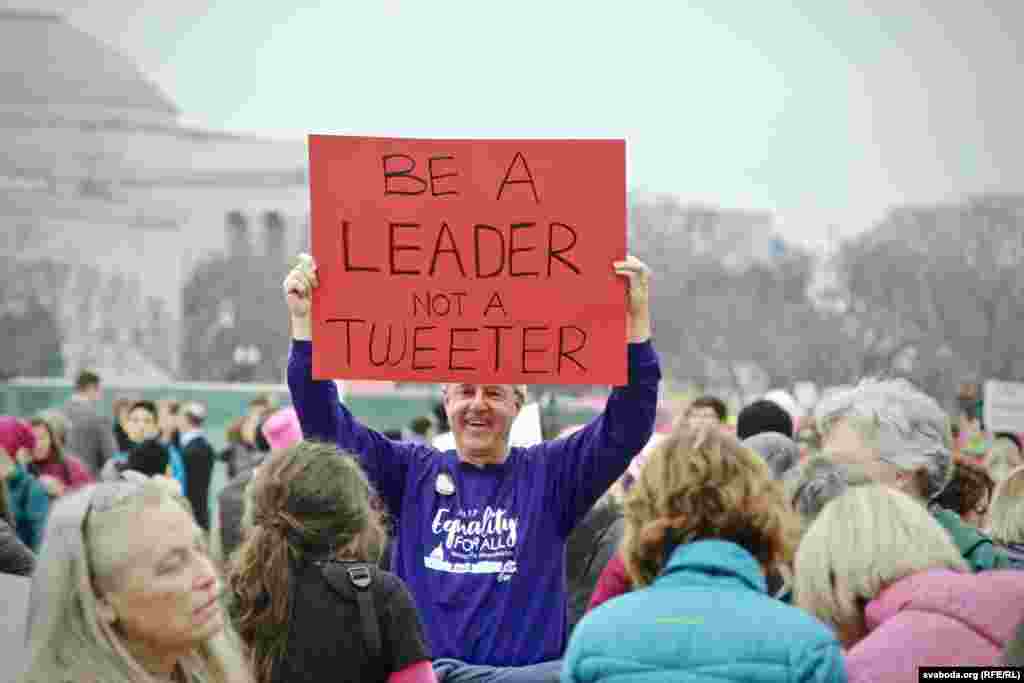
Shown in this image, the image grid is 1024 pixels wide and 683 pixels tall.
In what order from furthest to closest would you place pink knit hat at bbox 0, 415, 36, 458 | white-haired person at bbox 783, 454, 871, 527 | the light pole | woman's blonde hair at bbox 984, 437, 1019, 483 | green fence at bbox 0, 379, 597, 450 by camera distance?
the light pole, green fence at bbox 0, 379, 597, 450, woman's blonde hair at bbox 984, 437, 1019, 483, pink knit hat at bbox 0, 415, 36, 458, white-haired person at bbox 783, 454, 871, 527

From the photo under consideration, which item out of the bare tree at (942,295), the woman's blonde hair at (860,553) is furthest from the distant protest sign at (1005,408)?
the bare tree at (942,295)

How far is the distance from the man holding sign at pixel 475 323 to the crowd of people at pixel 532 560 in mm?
12

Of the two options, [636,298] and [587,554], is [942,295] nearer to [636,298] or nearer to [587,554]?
[587,554]

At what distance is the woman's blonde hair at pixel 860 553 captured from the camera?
13.8 feet

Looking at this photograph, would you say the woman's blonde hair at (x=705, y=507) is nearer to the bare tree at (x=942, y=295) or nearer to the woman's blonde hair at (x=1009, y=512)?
the woman's blonde hair at (x=1009, y=512)

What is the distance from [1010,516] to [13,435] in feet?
18.7

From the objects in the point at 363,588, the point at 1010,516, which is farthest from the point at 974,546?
the point at 363,588

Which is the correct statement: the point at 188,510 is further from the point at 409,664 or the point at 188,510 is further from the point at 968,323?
the point at 968,323

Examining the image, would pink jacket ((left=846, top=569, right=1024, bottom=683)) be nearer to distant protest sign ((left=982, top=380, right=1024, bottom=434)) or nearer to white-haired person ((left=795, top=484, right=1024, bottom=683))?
white-haired person ((left=795, top=484, right=1024, bottom=683))

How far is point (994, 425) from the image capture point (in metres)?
15.7

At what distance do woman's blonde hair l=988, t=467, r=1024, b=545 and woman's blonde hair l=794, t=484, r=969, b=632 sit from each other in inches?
60.1

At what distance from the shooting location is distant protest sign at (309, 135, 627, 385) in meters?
5.28

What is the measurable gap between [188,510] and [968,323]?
2091 inches

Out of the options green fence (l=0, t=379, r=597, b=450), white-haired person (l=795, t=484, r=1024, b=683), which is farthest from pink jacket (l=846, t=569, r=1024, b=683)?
green fence (l=0, t=379, r=597, b=450)
